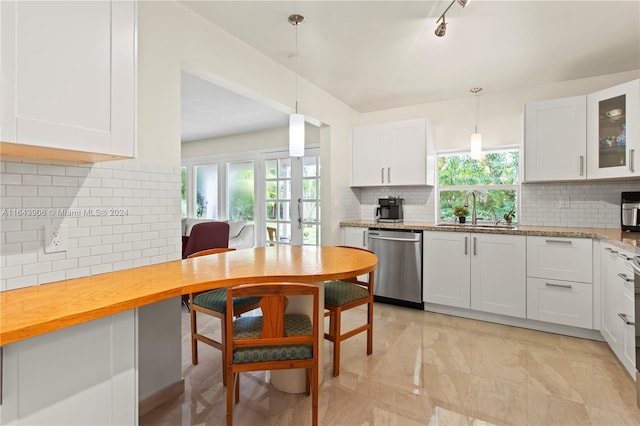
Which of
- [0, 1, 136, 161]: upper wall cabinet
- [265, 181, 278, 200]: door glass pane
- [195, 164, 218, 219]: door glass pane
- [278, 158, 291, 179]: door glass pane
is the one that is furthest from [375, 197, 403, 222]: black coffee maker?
[195, 164, 218, 219]: door glass pane

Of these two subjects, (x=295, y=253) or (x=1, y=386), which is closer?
(x=1, y=386)

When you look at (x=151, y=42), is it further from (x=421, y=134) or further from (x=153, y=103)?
Result: (x=421, y=134)

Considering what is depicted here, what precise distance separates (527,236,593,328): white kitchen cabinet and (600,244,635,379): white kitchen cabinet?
13cm

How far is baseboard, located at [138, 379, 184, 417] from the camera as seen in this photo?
6.00 ft

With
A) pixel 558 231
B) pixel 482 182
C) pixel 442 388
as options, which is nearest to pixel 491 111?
pixel 482 182

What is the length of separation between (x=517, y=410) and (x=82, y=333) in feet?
7.22

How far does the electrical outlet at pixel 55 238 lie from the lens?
57.3 inches

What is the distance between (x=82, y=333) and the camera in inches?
45.4

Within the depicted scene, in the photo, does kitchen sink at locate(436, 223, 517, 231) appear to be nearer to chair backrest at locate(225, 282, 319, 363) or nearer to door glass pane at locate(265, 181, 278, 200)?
chair backrest at locate(225, 282, 319, 363)

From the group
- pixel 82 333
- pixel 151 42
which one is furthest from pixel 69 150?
pixel 151 42

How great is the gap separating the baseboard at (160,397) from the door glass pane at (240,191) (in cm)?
397

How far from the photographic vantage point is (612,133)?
2.83m

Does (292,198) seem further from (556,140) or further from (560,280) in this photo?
(560,280)

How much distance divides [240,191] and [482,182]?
13.1ft
